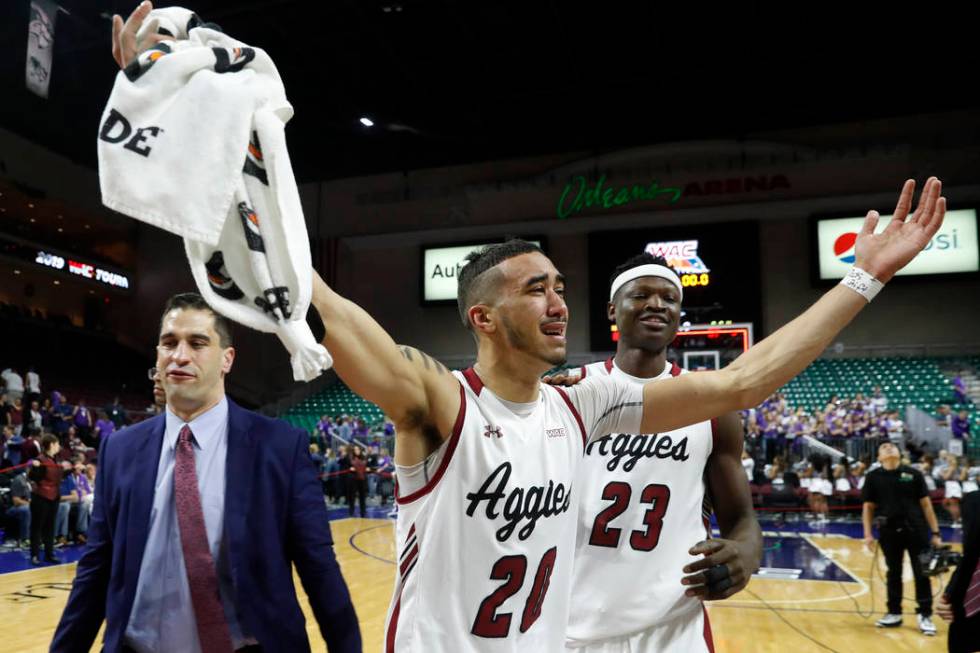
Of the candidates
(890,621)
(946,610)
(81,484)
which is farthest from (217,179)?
(81,484)

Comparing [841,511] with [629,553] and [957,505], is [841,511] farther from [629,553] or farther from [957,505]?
[629,553]

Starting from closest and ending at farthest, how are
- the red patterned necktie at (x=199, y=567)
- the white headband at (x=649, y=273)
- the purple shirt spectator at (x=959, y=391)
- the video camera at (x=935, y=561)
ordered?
1. the red patterned necktie at (x=199, y=567)
2. the white headband at (x=649, y=273)
3. the video camera at (x=935, y=561)
4. the purple shirt spectator at (x=959, y=391)

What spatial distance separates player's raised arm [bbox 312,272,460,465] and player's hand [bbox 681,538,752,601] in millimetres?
1102

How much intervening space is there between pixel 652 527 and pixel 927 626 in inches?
219

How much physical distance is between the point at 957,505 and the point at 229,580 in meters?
14.9

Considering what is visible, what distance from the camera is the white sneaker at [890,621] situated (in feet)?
24.1

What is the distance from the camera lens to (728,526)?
320 cm

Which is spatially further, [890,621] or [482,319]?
[890,621]

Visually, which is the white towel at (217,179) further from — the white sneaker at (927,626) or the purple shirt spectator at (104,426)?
the purple shirt spectator at (104,426)

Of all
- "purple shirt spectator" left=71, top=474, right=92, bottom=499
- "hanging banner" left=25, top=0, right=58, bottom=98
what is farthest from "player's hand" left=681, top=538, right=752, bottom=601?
"hanging banner" left=25, top=0, right=58, bottom=98

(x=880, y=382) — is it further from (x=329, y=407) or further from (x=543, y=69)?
(x=329, y=407)

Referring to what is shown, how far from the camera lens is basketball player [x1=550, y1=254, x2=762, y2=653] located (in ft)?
10.2

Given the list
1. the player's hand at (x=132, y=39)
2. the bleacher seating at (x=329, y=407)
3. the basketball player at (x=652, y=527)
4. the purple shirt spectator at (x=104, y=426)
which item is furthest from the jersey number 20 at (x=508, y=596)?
the bleacher seating at (x=329, y=407)

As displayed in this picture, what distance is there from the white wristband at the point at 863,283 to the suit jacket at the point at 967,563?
2.45 m
